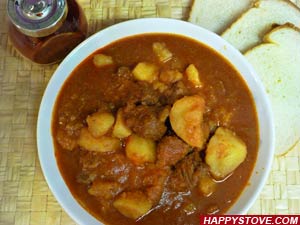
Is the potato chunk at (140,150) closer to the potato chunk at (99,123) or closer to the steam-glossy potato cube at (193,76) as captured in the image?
the potato chunk at (99,123)

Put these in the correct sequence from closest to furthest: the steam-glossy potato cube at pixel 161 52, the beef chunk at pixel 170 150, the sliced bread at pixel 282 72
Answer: the beef chunk at pixel 170 150 → the steam-glossy potato cube at pixel 161 52 → the sliced bread at pixel 282 72

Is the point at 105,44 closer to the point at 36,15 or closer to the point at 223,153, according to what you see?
the point at 36,15

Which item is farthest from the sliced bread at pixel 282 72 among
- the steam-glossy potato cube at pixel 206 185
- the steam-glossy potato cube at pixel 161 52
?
the steam-glossy potato cube at pixel 206 185

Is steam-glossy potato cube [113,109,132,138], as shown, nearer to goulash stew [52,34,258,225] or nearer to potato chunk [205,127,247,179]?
goulash stew [52,34,258,225]

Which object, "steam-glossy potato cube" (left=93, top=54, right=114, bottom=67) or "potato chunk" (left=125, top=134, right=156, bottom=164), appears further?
"steam-glossy potato cube" (left=93, top=54, right=114, bottom=67)

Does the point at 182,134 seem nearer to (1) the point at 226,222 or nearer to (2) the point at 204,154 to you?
(2) the point at 204,154

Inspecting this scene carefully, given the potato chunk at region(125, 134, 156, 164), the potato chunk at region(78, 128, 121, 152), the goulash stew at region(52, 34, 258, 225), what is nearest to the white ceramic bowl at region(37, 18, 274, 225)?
the goulash stew at region(52, 34, 258, 225)

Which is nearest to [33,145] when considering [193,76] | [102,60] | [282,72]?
[102,60]
